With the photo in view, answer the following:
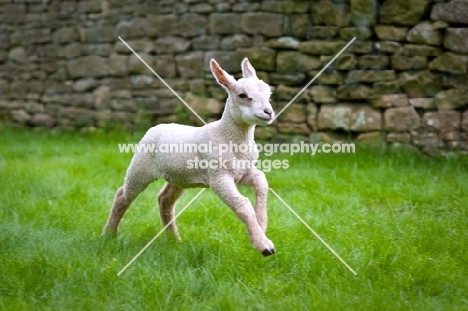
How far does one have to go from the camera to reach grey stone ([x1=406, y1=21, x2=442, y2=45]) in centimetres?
716

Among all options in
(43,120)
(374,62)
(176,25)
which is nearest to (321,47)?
(374,62)

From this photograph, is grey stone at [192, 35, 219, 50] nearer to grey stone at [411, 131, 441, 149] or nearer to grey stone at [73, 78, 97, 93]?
grey stone at [73, 78, 97, 93]

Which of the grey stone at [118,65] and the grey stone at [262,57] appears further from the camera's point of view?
the grey stone at [118,65]

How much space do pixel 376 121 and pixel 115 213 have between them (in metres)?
4.01

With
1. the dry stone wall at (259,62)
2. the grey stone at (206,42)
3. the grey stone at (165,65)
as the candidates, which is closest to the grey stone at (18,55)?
the dry stone wall at (259,62)

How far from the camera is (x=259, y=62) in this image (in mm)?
8047

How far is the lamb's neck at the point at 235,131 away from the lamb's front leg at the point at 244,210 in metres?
0.24

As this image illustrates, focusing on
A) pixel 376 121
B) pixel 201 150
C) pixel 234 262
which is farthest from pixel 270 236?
pixel 376 121

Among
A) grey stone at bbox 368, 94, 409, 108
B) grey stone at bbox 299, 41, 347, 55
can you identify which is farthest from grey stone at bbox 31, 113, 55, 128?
grey stone at bbox 368, 94, 409, 108

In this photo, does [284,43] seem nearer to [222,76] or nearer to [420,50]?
[420,50]

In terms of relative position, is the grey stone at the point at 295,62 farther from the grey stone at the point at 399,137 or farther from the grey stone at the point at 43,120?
the grey stone at the point at 43,120

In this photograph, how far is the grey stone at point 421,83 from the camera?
7.23m

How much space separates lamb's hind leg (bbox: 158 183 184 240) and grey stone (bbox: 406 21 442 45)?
13.1 ft

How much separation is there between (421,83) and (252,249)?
13.1 ft
